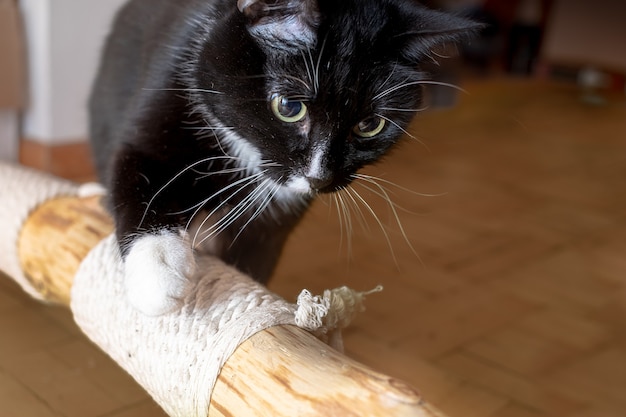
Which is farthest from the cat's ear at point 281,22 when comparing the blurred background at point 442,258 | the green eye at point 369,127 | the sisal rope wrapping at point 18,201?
the sisal rope wrapping at point 18,201

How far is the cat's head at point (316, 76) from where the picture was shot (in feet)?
2.48

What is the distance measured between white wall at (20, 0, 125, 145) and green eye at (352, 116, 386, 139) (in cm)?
98

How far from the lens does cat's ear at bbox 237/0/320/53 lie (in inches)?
29.0

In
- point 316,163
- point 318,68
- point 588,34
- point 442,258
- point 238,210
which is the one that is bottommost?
point 442,258

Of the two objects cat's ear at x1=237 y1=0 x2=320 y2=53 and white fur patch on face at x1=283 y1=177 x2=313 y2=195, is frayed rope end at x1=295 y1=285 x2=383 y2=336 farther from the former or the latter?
cat's ear at x1=237 y1=0 x2=320 y2=53

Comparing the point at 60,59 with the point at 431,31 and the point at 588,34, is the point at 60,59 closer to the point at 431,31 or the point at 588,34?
the point at 431,31

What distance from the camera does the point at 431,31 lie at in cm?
77

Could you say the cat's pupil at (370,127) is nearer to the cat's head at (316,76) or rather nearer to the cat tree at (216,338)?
the cat's head at (316,76)

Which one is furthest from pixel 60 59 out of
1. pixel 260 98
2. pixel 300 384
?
pixel 300 384

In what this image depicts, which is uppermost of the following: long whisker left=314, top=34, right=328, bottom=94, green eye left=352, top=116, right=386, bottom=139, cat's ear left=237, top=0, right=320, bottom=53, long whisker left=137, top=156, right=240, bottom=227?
cat's ear left=237, top=0, right=320, bottom=53

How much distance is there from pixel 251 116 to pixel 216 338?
0.87 feet

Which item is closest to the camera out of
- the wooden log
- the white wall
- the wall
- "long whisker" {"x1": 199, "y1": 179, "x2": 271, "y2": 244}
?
the wooden log

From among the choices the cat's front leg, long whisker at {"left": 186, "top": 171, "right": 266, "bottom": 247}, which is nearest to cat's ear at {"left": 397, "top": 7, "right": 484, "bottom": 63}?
long whisker at {"left": 186, "top": 171, "right": 266, "bottom": 247}

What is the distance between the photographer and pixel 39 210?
3.34ft
